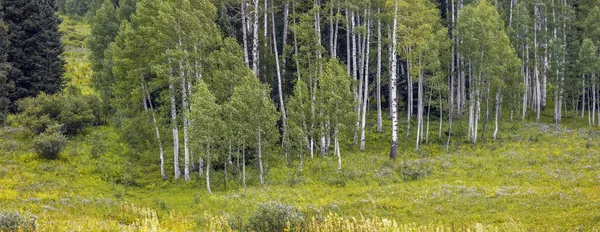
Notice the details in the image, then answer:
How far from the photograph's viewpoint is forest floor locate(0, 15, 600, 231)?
1631cm

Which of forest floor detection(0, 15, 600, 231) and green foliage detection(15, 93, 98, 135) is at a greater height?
green foliage detection(15, 93, 98, 135)

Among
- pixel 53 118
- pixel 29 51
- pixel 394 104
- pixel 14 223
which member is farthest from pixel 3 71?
pixel 394 104

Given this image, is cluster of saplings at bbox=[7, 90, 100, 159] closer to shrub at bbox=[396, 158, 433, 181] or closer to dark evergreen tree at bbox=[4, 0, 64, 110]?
dark evergreen tree at bbox=[4, 0, 64, 110]

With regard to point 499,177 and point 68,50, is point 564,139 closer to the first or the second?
point 499,177

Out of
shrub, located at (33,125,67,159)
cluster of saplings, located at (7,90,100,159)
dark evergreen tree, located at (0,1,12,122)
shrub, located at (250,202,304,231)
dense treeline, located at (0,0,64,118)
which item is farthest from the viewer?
dense treeline, located at (0,0,64,118)

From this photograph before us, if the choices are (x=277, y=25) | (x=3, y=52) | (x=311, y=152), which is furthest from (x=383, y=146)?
(x=3, y=52)

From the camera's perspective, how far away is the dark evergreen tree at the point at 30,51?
38.4 m

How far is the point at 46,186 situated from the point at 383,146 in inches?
868

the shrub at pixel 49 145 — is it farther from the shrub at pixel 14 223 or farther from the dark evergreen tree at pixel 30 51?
the shrub at pixel 14 223

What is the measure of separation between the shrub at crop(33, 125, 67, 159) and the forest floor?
595mm

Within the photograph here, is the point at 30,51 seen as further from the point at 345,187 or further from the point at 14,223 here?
the point at 14,223

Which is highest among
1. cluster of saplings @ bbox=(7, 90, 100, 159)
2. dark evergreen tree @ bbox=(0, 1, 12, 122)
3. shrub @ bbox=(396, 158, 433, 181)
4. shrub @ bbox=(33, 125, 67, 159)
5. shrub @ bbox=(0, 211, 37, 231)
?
dark evergreen tree @ bbox=(0, 1, 12, 122)

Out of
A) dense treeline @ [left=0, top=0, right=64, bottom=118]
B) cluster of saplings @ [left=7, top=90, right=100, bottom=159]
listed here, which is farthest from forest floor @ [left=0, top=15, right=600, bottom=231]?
dense treeline @ [left=0, top=0, right=64, bottom=118]

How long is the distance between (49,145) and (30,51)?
1688 cm
